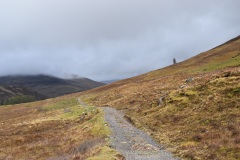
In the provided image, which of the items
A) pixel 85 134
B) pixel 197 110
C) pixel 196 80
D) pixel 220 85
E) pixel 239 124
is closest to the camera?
pixel 239 124

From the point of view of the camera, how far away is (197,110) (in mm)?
35094

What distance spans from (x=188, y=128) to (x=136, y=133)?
22.0 ft

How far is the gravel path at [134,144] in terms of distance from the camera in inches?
899

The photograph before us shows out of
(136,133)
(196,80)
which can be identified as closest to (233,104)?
(136,133)

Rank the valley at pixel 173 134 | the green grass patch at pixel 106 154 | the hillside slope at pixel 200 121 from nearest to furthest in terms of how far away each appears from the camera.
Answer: the green grass patch at pixel 106 154, the hillside slope at pixel 200 121, the valley at pixel 173 134

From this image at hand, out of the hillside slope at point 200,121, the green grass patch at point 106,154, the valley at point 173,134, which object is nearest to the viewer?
the green grass patch at point 106,154

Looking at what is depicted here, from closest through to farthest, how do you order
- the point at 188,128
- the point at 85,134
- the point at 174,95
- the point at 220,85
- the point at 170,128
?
1. the point at 188,128
2. the point at 170,128
3. the point at 85,134
4. the point at 220,85
5. the point at 174,95

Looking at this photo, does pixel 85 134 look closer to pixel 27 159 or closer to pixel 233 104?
pixel 27 159

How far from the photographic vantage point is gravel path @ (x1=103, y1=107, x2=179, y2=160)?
74.9 feet

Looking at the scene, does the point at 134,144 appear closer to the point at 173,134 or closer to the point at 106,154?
the point at 173,134

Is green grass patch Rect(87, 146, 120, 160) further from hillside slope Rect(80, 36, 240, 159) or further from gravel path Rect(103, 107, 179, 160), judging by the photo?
hillside slope Rect(80, 36, 240, 159)

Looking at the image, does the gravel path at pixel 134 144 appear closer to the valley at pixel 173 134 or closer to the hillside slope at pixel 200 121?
the valley at pixel 173 134

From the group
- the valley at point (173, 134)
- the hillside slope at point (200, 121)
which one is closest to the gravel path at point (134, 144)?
the valley at point (173, 134)

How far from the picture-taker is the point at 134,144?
2773 centimetres
